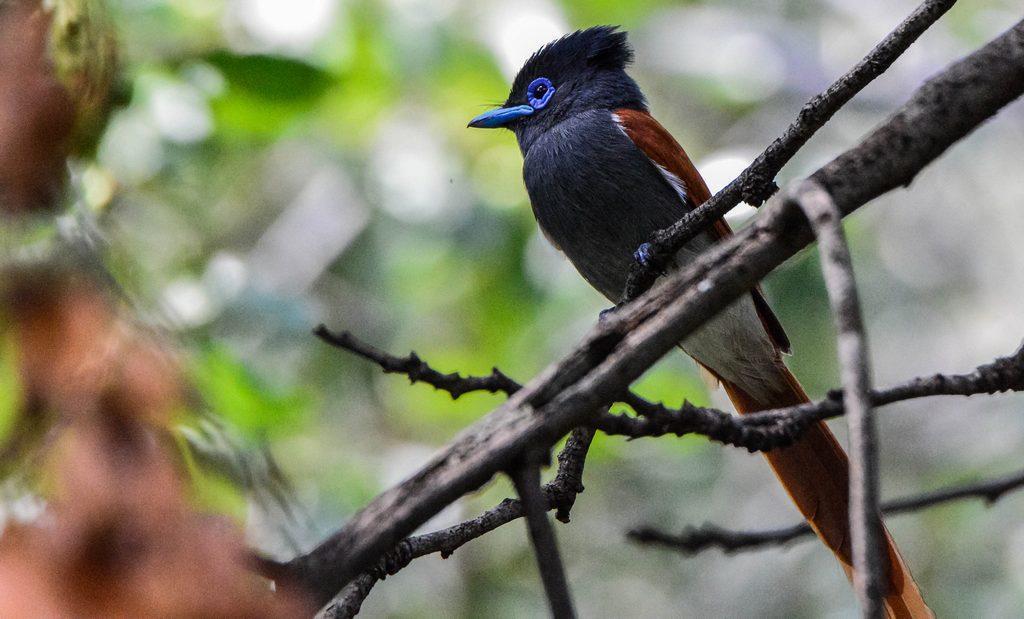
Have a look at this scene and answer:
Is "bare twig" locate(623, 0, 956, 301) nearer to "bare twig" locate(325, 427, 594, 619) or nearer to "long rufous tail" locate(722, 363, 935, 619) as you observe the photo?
"bare twig" locate(325, 427, 594, 619)

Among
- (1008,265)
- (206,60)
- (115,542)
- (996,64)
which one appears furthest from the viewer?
(1008,265)

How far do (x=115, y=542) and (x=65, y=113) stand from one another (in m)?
0.44

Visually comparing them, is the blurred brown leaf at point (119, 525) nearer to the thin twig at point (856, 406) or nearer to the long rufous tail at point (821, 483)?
the thin twig at point (856, 406)

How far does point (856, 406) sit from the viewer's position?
3.24 ft

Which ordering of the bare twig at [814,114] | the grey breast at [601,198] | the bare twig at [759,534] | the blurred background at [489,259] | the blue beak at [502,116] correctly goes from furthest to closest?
the blue beak at [502,116] < the blurred background at [489,259] < the grey breast at [601,198] < the bare twig at [759,534] < the bare twig at [814,114]

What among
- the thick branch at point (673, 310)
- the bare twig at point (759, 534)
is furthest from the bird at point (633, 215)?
the thick branch at point (673, 310)

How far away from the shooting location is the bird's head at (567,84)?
3.81 m

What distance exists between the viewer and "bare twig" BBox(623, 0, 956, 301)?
1.66 m

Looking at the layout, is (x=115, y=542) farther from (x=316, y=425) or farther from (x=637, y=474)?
(x=637, y=474)

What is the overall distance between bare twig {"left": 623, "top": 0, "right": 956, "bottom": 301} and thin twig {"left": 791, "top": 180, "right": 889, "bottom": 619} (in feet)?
2.05

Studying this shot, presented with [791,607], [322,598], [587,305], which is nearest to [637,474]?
[791,607]

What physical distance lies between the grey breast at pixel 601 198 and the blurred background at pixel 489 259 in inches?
26.1

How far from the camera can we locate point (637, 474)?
21.6 ft

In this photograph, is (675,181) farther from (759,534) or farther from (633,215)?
(759,534)
